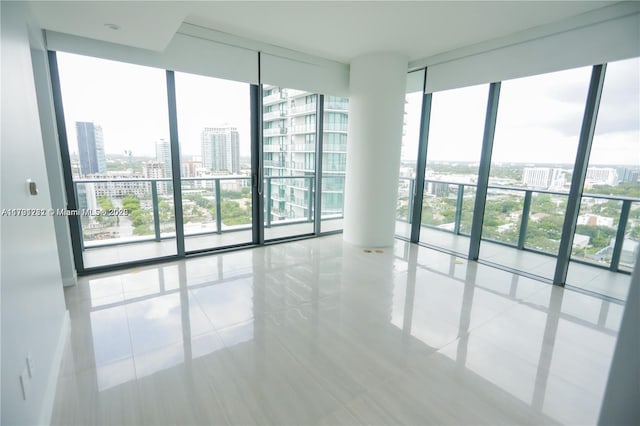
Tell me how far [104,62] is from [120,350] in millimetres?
3014

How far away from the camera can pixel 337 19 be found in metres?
3.18

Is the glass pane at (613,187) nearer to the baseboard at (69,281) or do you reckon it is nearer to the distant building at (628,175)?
the distant building at (628,175)

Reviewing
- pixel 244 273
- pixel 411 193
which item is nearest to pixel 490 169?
pixel 411 193

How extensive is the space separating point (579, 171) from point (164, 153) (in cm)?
488

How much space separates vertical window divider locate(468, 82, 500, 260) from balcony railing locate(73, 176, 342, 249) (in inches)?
101

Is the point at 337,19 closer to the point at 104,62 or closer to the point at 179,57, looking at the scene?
the point at 179,57

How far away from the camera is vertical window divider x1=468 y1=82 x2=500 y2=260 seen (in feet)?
12.8

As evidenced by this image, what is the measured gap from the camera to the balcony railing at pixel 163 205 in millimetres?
3727

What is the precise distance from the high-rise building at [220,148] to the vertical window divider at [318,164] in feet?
4.40

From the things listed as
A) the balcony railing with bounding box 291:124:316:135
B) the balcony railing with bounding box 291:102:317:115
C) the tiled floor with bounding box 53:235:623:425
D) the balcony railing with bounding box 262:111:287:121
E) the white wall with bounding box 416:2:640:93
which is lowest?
the tiled floor with bounding box 53:235:623:425

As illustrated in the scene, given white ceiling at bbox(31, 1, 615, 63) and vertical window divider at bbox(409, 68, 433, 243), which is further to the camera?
vertical window divider at bbox(409, 68, 433, 243)

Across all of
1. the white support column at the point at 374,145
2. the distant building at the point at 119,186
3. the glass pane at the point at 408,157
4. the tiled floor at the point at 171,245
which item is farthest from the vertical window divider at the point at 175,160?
the glass pane at the point at 408,157

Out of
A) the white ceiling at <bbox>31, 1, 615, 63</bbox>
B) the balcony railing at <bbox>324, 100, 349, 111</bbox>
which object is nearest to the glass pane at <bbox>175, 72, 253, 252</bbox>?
the white ceiling at <bbox>31, 1, 615, 63</bbox>

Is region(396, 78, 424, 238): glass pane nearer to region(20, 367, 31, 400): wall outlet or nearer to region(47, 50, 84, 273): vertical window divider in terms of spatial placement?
region(47, 50, 84, 273): vertical window divider
